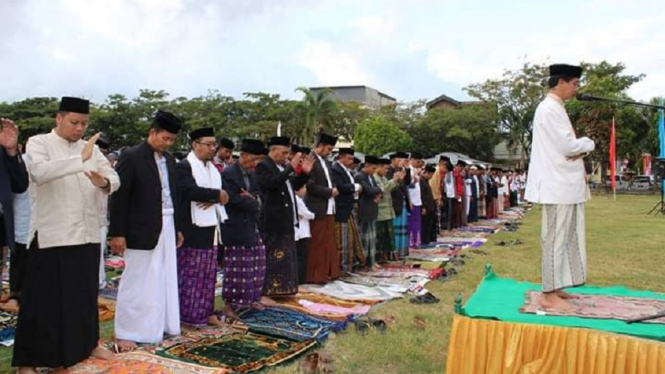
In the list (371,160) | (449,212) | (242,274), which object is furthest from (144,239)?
(449,212)

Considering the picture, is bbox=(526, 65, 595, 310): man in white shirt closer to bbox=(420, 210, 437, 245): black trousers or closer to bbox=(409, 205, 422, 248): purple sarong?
bbox=(409, 205, 422, 248): purple sarong

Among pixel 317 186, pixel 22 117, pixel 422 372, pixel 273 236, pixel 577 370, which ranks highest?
pixel 22 117

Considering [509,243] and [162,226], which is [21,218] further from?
[509,243]

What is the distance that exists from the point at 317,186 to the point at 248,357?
2.86m

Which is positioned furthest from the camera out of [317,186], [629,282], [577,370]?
[629,282]

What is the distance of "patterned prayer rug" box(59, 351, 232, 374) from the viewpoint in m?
3.82

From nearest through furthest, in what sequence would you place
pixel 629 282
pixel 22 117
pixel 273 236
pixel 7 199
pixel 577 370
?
pixel 577 370, pixel 7 199, pixel 273 236, pixel 629 282, pixel 22 117

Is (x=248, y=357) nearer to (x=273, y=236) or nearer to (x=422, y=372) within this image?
(x=422, y=372)

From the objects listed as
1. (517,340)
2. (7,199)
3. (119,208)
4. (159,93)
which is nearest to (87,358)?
(119,208)

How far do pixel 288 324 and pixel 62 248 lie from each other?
2115 mm

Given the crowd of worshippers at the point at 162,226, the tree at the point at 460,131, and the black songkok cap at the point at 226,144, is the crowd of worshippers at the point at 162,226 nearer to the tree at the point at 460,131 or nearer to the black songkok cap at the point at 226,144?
the black songkok cap at the point at 226,144

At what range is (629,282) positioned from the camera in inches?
289

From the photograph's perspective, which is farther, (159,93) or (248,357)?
(159,93)

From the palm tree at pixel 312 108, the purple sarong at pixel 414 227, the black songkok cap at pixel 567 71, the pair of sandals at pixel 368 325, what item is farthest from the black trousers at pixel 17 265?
the palm tree at pixel 312 108
